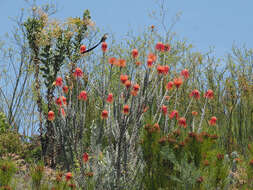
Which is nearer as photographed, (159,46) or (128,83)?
(128,83)

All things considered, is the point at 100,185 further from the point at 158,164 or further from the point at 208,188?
the point at 208,188

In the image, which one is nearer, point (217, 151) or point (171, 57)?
point (217, 151)

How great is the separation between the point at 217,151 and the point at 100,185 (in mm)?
1332

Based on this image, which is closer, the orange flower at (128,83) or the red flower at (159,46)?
the orange flower at (128,83)

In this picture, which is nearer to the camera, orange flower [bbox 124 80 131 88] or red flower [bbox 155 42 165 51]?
orange flower [bbox 124 80 131 88]

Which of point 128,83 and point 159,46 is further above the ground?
point 159,46

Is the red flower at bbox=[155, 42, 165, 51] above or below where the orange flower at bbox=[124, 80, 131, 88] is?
above

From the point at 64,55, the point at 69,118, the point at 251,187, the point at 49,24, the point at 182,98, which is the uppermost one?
the point at 49,24

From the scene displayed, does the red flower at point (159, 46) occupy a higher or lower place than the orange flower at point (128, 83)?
higher

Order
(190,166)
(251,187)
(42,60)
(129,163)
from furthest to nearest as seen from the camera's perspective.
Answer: (42,60) → (129,163) → (251,187) → (190,166)

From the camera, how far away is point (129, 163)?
4.12m

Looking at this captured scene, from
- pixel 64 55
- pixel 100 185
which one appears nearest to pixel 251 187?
pixel 100 185

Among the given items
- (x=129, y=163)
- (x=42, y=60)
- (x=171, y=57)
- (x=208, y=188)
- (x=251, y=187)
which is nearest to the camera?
(x=208, y=188)

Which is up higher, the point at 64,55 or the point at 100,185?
the point at 64,55
